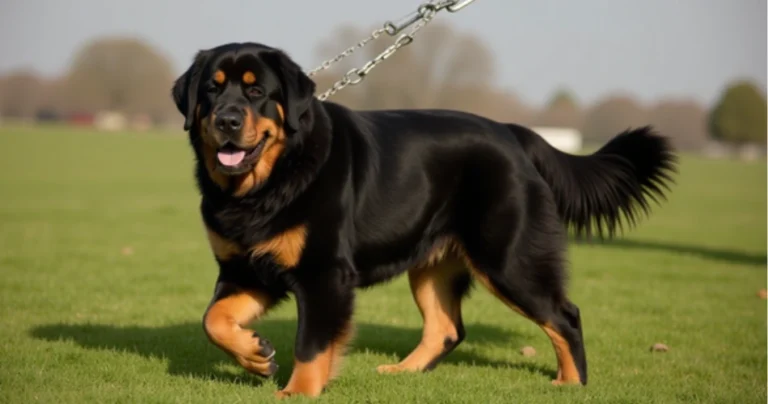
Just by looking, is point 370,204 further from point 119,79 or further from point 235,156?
point 119,79

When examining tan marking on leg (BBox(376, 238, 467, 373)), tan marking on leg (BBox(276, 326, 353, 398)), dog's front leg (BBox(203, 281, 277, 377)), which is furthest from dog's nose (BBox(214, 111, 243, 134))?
tan marking on leg (BBox(376, 238, 467, 373))

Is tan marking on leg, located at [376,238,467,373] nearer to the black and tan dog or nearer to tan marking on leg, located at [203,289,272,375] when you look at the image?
the black and tan dog

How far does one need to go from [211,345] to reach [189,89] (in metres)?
2.23

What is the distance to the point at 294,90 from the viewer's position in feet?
16.4

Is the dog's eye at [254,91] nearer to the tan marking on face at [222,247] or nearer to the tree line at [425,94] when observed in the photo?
the tan marking on face at [222,247]

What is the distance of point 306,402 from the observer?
473 cm

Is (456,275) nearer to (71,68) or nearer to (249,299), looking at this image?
(249,299)

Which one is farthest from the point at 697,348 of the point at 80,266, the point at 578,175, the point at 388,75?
the point at 388,75

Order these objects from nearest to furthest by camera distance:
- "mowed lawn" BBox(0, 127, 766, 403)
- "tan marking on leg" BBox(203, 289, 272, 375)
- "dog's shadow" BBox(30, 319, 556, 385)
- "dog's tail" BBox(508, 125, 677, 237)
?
"tan marking on leg" BBox(203, 289, 272, 375)
"mowed lawn" BBox(0, 127, 766, 403)
"dog's shadow" BBox(30, 319, 556, 385)
"dog's tail" BBox(508, 125, 677, 237)

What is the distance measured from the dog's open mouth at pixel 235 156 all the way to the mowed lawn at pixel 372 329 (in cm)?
127

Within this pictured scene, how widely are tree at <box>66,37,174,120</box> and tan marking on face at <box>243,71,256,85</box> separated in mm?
75098

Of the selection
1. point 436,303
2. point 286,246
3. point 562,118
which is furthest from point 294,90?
point 562,118

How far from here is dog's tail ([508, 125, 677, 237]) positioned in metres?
6.08

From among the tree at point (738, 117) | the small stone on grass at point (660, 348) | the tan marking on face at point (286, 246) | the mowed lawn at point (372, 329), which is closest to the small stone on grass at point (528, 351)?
the mowed lawn at point (372, 329)
